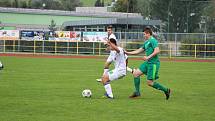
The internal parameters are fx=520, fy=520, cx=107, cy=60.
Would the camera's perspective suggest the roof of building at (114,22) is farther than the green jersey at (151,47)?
Yes

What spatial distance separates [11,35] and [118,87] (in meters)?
40.1

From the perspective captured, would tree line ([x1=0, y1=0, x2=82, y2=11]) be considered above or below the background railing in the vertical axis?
above

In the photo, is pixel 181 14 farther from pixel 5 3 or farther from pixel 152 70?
pixel 152 70

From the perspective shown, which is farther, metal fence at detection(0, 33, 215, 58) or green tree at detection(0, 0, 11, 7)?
green tree at detection(0, 0, 11, 7)

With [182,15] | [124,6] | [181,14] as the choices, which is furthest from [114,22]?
[124,6]

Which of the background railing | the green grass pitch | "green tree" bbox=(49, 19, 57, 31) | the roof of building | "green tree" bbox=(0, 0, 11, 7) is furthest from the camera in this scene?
"green tree" bbox=(0, 0, 11, 7)

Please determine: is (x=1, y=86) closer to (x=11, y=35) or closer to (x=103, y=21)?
(x=11, y=35)

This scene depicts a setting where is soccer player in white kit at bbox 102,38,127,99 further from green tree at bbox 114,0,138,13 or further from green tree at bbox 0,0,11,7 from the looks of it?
green tree at bbox 0,0,11,7

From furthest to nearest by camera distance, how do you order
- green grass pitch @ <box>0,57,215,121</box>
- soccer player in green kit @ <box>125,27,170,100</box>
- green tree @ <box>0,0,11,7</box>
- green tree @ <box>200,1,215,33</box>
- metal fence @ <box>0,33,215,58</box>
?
1. green tree @ <box>0,0,11,7</box>
2. green tree @ <box>200,1,215,33</box>
3. metal fence @ <box>0,33,215,58</box>
4. soccer player in green kit @ <box>125,27,170,100</box>
5. green grass pitch @ <box>0,57,215,121</box>

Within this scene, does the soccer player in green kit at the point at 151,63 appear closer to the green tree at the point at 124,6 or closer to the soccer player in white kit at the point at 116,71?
the soccer player in white kit at the point at 116,71

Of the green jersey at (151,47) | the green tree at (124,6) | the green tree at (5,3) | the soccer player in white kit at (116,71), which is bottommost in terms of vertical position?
the soccer player in white kit at (116,71)

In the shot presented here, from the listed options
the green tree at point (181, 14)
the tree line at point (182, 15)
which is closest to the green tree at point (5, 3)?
the tree line at point (182, 15)

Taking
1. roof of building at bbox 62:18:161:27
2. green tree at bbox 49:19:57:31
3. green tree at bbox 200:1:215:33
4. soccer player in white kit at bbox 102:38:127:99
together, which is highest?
green tree at bbox 200:1:215:33

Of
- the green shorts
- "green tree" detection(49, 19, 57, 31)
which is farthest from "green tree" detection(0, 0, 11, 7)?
the green shorts
